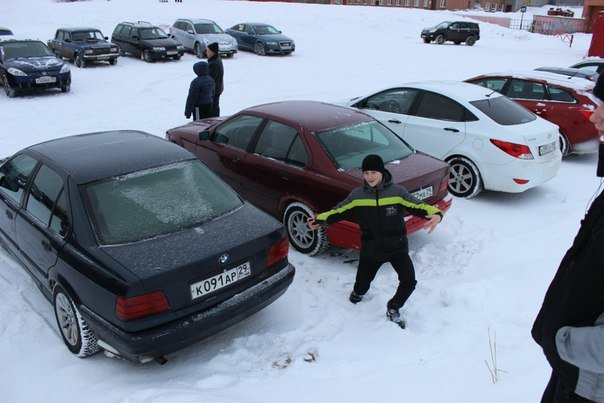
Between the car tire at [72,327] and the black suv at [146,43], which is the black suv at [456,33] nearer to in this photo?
the black suv at [146,43]

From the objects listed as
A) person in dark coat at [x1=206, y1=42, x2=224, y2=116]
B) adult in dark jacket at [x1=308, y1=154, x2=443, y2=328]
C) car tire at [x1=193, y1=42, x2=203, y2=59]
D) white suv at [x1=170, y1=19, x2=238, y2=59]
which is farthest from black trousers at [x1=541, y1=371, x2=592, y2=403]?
car tire at [x1=193, y1=42, x2=203, y2=59]

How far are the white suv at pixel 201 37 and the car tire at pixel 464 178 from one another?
1647 cm

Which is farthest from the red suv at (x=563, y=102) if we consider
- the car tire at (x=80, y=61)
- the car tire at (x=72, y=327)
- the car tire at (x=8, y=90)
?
the car tire at (x=80, y=61)

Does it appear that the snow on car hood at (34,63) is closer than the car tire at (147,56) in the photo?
Yes

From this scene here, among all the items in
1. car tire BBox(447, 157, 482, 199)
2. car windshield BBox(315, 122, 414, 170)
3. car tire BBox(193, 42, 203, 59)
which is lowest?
car tire BBox(447, 157, 482, 199)

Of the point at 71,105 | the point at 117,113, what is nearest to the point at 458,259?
the point at 117,113

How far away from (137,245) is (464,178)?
5.37 m

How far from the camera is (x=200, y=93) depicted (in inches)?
362

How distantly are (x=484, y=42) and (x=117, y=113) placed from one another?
96.6ft

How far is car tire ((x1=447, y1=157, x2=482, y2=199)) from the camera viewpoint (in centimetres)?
744

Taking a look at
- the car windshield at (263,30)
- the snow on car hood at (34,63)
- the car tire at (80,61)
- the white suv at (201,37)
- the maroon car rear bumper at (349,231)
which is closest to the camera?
the maroon car rear bumper at (349,231)

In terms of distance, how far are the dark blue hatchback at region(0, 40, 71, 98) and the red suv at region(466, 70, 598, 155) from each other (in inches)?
475

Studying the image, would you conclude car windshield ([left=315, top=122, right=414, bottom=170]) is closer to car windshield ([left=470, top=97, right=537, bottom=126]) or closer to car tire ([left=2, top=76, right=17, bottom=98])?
car windshield ([left=470, top=97, right=537, bottom=126])

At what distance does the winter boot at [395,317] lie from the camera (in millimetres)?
4391
